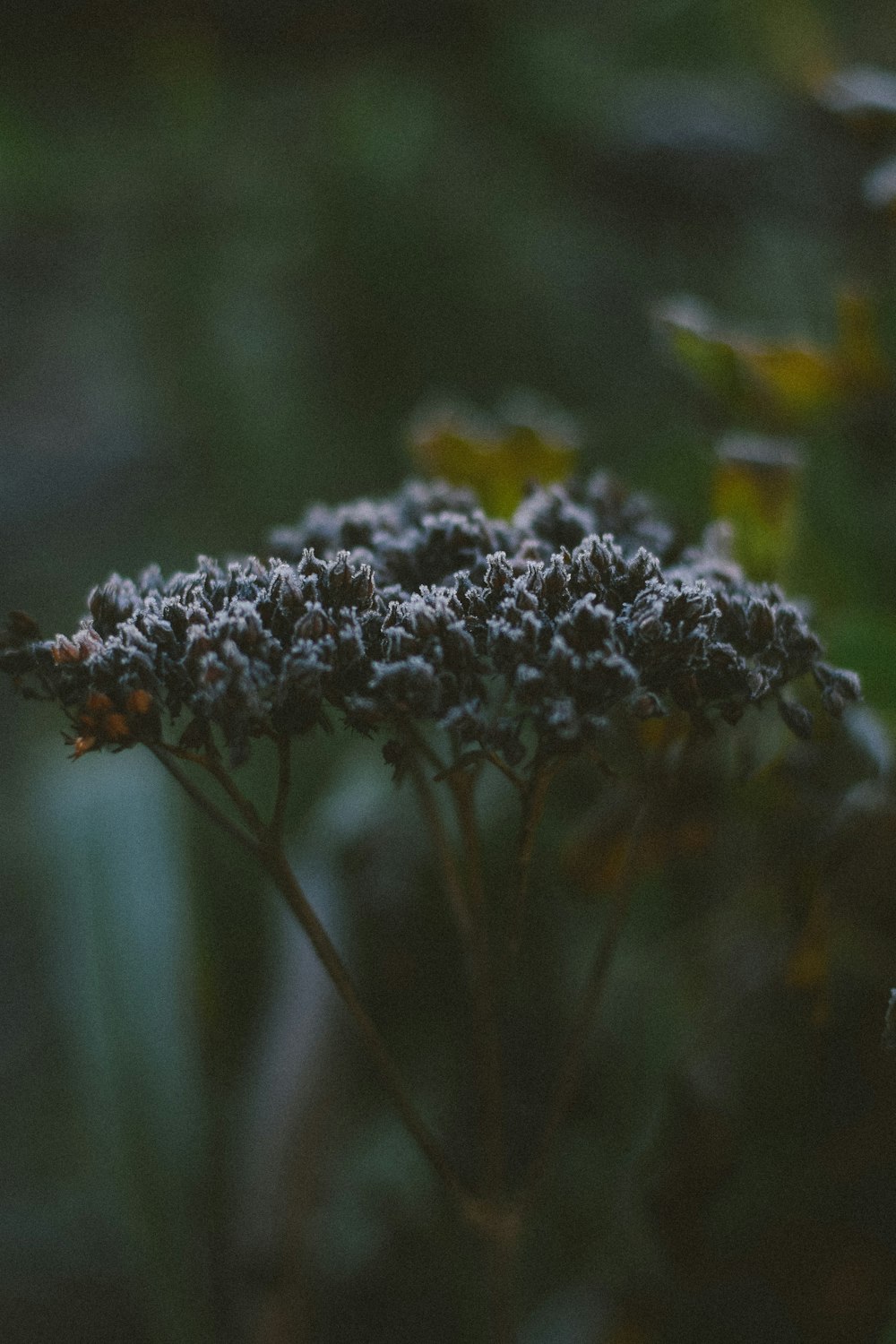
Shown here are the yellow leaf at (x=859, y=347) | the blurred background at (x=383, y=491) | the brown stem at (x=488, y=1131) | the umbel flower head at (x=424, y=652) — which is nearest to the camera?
the umbel flower head at (x=424, y=652)

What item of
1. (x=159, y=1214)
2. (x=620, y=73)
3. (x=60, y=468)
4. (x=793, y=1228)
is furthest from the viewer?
(x=60, y=468)

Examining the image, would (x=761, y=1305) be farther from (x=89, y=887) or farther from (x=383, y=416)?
(x=383, y=416)

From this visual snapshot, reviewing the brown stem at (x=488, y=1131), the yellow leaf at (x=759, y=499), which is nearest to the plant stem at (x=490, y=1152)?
the brown stem at (x=488, y=1131)

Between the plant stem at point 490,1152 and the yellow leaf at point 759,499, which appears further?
the yellow leaf at point 759,499

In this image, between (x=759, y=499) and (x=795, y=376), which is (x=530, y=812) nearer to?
(x=759, y=499)

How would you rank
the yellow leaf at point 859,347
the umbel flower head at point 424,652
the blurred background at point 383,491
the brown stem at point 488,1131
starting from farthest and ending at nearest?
the yellow leaf at point 859,347 → the blurred background at point 383,491 → the brown stem at point 488,1131 → the umbel flower head at point 424,652

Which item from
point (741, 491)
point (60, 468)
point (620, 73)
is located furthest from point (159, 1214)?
point (620, 73)

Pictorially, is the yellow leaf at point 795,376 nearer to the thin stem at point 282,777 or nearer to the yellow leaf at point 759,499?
the yellow leaf at point 759,499

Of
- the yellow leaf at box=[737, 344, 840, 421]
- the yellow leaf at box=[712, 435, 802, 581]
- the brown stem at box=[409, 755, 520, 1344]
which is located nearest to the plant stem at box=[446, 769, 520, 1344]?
the brown stem at box=[409, 755, 520, 1344]
